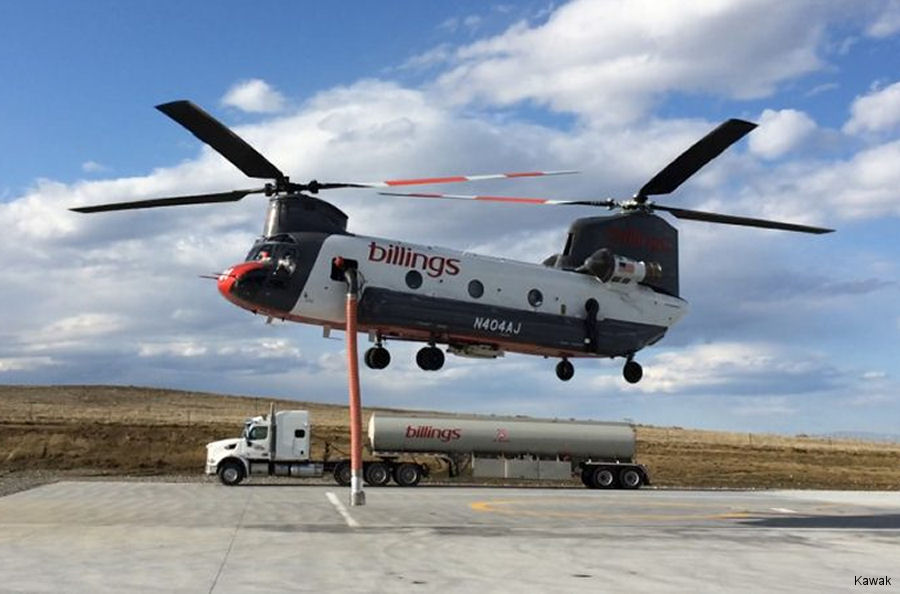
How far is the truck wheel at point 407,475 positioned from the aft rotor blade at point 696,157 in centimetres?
3010

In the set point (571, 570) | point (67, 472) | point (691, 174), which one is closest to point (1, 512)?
point (571, 570)

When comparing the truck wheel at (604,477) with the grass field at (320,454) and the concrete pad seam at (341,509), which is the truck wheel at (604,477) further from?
the concrete pad seam at (341,509)

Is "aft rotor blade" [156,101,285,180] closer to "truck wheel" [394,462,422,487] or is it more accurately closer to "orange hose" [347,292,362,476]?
"orange hose" [347,292,362,476]

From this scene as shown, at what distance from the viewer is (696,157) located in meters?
28.3

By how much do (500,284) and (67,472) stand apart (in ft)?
162

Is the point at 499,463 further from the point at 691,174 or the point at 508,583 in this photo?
the point at 508,583

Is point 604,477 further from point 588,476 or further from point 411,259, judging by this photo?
point 411,259

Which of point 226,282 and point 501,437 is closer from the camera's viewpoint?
point 226,282

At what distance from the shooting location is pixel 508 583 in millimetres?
20312

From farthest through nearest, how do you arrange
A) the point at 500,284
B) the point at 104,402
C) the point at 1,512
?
the point at 104,402, the point at 1,512, the point at 500,284

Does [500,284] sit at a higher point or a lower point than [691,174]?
lower

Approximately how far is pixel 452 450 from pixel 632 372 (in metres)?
28.9

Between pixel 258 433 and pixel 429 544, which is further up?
pixel 258 433

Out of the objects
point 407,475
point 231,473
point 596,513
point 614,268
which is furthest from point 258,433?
point 614,268
